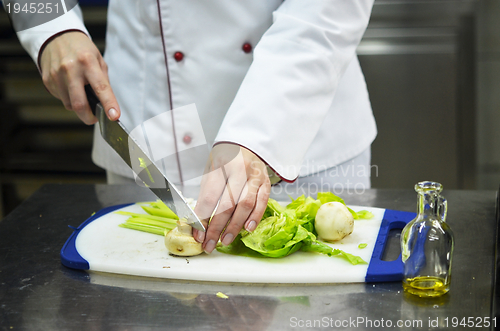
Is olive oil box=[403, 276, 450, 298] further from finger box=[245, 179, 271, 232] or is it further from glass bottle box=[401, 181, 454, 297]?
finger box=[245, 179, 271, 232]

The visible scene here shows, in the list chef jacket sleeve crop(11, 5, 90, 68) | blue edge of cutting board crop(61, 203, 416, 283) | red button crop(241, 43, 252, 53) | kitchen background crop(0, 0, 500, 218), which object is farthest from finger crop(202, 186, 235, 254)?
kitchen background crop(0, 0, 500, 218)

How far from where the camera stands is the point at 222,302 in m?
0.91

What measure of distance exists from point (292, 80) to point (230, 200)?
0.33 m

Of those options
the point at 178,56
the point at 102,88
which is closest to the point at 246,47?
the point at 178,56

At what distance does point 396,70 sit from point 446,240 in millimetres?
1708

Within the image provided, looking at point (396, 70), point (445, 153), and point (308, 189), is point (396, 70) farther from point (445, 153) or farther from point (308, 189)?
point (308, 189)

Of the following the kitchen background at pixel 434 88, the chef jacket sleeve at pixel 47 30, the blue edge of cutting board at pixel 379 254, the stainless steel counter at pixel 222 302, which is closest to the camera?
the stainless steel counter at pixel 222 302

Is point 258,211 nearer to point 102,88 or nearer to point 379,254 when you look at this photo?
point 379,254

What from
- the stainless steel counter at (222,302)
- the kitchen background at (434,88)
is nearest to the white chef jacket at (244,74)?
the stainless steel counter at (222,302)

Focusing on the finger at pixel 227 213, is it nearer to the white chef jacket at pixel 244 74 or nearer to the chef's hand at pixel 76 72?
the white chef jacket at pixel 244 74

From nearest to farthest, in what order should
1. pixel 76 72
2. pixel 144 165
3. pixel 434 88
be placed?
pixel 144 165 → pixel 76 72 → pixel 434 88

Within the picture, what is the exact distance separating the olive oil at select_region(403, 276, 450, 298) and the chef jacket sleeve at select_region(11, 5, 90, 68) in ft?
3.35

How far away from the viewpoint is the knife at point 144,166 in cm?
106

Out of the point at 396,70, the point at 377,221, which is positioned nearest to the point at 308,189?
the point at 377,221
